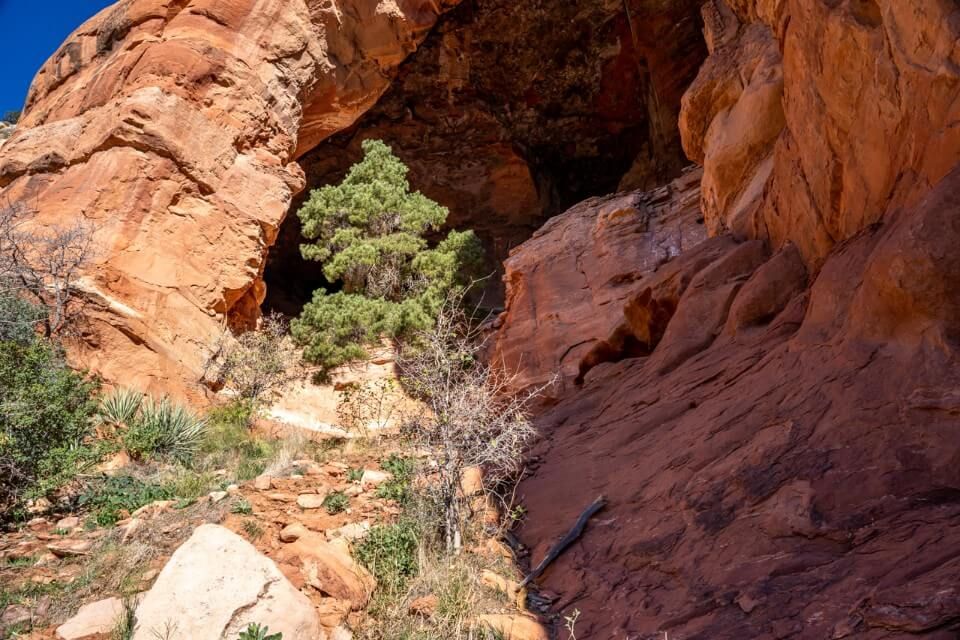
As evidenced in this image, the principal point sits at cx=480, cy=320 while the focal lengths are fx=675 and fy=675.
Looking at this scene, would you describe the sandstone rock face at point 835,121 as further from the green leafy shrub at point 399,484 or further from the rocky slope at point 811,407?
the green leafy shrub at point 399,484

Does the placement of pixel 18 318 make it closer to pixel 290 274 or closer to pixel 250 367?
pixel 250 367

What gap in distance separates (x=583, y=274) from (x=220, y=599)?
32.1 feet

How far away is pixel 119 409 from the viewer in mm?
9188

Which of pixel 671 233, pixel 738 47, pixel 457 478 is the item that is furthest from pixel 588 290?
pixel 457 478

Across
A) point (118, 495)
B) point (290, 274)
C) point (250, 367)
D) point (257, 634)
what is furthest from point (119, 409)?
point (290, 274)

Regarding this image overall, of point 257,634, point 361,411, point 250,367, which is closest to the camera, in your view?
point 257,634

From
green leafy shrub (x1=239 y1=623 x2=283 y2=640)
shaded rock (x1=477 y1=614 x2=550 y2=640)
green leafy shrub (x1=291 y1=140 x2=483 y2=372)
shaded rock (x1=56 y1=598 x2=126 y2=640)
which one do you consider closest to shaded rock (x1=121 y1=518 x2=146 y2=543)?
shaded rock (x1=56 y1=598 x2=126 y2=640)

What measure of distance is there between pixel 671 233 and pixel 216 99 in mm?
9424

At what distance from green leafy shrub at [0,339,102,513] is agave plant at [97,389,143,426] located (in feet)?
4.25

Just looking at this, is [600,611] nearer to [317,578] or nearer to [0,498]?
[317,578]

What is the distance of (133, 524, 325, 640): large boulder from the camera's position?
3.61 meters

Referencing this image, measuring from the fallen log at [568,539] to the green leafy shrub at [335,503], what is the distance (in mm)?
1775

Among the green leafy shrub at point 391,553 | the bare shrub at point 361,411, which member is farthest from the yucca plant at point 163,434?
the green leafy shrub at point 391,553

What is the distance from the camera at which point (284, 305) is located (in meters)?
22.4
